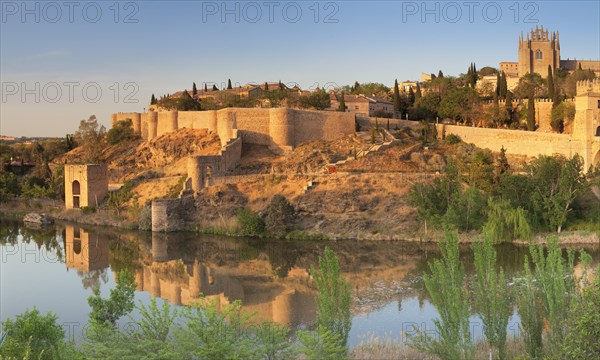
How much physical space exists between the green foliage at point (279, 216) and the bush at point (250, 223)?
295 millimetres

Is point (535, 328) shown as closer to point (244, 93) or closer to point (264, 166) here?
point (264, 166)

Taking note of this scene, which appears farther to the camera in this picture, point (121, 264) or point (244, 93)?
point (244, 93)

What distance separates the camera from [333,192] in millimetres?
34000

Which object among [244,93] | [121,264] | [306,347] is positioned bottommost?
[121,264]

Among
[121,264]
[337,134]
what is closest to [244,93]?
[337,134]

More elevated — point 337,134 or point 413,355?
point 337,134

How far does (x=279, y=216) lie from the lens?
105 ft

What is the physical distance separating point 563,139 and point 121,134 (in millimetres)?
31346

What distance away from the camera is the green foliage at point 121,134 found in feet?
166

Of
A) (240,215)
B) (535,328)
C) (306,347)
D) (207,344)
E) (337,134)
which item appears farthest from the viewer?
(337,134)

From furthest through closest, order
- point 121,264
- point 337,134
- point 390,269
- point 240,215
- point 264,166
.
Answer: point 337,134 → point 264,166 → point 240,215 → point 121,264 → point 390,269

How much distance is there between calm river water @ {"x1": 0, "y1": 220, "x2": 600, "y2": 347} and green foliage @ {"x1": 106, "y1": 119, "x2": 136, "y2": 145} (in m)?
15.3

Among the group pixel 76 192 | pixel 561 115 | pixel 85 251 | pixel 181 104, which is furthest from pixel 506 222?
pixel 181 104

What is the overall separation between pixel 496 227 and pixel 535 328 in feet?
56.1
